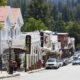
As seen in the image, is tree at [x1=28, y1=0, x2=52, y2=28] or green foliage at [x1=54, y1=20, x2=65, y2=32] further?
Result: green foliage at [x1=54, y1=20, x2=65, y2=32]

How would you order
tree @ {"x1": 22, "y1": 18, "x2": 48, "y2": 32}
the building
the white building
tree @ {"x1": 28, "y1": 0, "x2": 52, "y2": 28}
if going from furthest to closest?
tree @ {"x1": 28, "y1": 0, "x2": 52, "y2": 28} → tree @ {"x1": 22, "y1": 18, "x2": 48, "y2": 32} → the white building → the building

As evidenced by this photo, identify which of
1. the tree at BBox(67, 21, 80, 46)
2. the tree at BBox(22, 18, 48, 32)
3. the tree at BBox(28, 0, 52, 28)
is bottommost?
the tree at BBox(67, 21, 80, 46)

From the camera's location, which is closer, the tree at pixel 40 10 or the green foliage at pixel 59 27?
the tree at pixel 40 10

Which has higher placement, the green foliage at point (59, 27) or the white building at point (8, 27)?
the white building at point (8, 27)

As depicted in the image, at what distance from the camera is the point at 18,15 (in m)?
72.6

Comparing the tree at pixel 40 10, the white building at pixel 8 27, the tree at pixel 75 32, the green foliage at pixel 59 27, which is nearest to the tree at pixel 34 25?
the tree at pixel 40 10

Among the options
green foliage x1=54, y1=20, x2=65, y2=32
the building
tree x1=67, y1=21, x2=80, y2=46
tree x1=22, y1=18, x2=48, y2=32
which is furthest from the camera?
green foliage x1=54, y1=20, x2=65, y2=32

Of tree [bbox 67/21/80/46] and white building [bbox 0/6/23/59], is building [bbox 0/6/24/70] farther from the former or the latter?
tree [bbox 67/21/80/46]

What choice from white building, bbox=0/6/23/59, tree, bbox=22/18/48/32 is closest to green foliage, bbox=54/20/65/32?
tree, bbox=22/18/48/32

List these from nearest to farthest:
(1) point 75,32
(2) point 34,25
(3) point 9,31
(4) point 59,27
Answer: (3) point 9,31
(2) point 34,25
(1) point 75,32
(4) point 59,27

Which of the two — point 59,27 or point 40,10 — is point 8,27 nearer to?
point 40,10

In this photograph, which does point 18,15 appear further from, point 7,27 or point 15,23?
point 7,27

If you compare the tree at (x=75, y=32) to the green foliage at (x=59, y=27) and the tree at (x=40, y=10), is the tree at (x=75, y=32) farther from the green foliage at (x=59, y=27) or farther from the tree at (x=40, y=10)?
the tree at (x=40, y=10)

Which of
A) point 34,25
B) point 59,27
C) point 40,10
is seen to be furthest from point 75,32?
point 34,25
